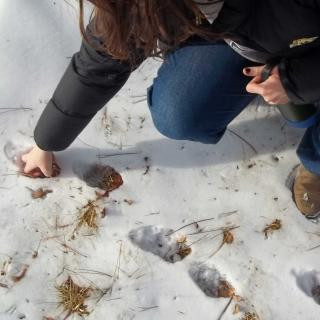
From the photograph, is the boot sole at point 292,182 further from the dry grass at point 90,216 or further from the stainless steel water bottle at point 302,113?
the dry grass at point 90,216

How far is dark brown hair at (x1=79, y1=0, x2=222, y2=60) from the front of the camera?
0.84m

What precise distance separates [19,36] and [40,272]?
0.75 m

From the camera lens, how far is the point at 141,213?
1516 mm

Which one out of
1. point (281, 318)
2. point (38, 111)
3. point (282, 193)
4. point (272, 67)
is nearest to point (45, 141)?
point (38, 111)

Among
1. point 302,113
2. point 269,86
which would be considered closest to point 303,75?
point 269,86

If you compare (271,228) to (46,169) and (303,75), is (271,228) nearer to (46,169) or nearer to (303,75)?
(303,75)

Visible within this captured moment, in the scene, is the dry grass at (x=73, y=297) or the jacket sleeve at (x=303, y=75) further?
the dry grass at (x=73, y=297)

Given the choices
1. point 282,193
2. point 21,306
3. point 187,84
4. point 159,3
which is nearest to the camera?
point 159,3

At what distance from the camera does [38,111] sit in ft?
5.18

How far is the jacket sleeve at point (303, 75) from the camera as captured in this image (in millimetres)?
1097

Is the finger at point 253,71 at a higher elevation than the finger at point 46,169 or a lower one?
higher

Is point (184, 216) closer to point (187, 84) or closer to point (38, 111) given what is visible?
point (187, 84)

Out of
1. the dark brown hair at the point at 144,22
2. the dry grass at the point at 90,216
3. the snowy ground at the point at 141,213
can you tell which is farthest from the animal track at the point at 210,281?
the dark brown hair at the point at 144,22

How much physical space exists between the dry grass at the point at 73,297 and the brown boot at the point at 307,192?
0.69 m
